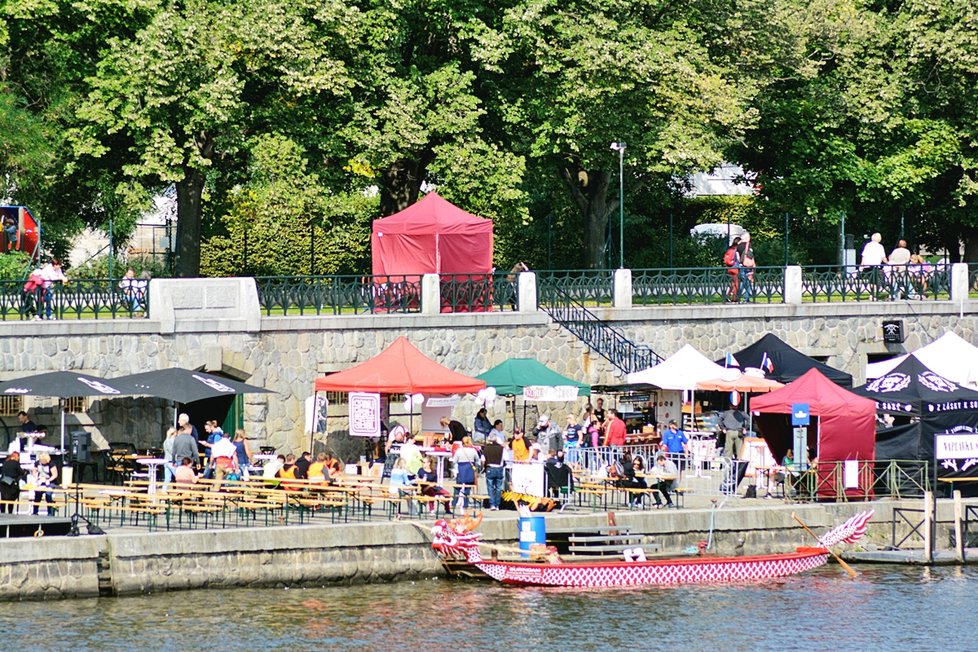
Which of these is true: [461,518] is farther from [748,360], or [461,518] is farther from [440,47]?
[440,47]

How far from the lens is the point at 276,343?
125 ft

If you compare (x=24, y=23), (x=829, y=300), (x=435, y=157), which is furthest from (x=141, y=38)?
(x=829, y=300)

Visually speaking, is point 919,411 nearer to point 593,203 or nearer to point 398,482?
point 398,482

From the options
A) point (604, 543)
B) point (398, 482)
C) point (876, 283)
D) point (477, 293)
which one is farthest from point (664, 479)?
point (876, 283)

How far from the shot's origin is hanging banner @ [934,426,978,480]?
117 ft

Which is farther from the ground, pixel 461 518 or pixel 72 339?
pixel 72 339

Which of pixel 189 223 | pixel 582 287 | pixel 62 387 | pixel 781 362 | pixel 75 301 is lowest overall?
pixel 62 387

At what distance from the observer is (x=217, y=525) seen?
31109mm

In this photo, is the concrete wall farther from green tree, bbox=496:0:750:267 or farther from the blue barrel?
the blue barrel

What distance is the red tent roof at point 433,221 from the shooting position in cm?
4069

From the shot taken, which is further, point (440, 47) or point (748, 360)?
point (440, 47)

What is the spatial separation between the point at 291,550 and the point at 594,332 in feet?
39.7

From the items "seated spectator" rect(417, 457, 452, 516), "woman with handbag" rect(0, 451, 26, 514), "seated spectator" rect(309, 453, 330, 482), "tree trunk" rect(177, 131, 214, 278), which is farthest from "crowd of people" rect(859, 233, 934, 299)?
"woman with handbag" rect(0, 451, 26, 514)

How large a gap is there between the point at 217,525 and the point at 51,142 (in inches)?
554
